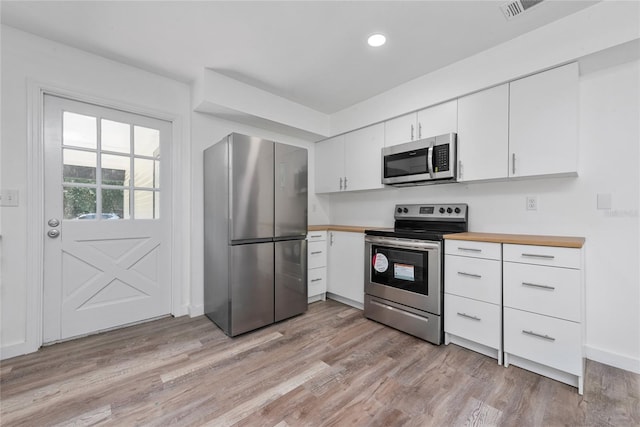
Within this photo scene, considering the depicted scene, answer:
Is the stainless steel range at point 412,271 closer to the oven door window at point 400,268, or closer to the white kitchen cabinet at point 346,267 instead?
the oven door window at point 400,268

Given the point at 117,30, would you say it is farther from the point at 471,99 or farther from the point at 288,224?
the point at 471,99

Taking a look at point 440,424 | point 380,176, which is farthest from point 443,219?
point 440,424

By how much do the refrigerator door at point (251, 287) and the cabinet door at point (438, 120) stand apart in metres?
1.90

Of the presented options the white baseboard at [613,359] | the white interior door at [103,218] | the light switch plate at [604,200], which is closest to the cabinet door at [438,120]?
the light switch plate at [604,200]

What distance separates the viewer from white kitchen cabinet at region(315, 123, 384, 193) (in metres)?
3.17

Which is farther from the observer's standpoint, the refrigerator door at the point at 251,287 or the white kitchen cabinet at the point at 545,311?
the refrigerator door at the point at 251,287

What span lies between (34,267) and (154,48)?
1988 mm

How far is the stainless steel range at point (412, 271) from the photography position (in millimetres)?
2244

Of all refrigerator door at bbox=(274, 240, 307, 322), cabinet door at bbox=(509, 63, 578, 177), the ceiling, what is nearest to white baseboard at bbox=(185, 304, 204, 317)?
refrigerator door at bbox=(274, 240, 307, 322)

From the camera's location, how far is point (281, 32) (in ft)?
6.73

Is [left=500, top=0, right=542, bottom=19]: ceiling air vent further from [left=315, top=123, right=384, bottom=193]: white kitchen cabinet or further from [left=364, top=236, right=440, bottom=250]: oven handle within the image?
[left=364, top=236, right=440, bottom=250]: oven handle

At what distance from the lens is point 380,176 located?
311 cm

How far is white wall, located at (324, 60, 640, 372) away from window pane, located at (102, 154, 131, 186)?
→ 366cm

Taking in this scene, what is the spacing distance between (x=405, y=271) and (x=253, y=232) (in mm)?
1435
